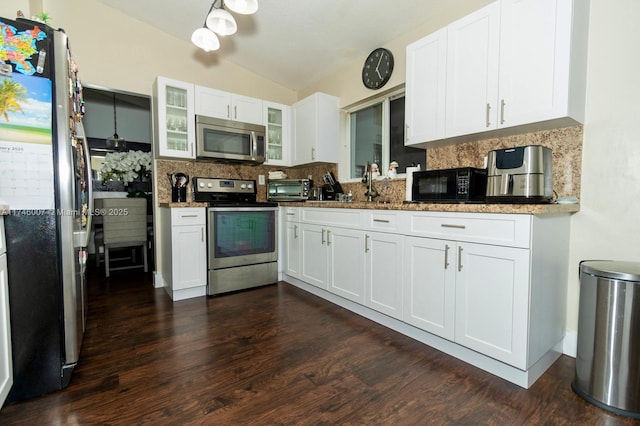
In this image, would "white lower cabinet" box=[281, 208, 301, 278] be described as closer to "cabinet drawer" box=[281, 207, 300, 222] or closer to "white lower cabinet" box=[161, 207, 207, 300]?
"cabinet drawer" box=[281, 207, 300, 222]

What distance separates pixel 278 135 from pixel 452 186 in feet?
8.34

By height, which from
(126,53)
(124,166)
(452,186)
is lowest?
(452,186)

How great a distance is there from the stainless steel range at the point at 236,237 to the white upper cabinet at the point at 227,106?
750 mm

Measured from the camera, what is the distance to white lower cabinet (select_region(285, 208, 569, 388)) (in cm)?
159

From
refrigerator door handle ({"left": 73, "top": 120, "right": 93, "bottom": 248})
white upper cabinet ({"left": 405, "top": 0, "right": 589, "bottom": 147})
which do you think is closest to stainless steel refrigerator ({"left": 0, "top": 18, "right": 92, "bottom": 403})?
refrigerator door handle ({"left": 73, "top": 120, "right": 93, "bottom": 248})

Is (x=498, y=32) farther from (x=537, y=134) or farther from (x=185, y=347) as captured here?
(x=185, y=347)

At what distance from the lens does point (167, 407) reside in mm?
1452

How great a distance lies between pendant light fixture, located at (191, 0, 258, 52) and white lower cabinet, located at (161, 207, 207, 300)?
1.53m

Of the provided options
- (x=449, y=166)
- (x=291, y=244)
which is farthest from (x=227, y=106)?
(x=449, y=166)

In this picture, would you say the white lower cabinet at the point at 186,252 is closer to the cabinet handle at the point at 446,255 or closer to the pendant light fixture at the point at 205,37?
the pendant light fixture at the point at 205,37

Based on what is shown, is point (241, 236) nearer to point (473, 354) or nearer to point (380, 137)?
point (380, 137)

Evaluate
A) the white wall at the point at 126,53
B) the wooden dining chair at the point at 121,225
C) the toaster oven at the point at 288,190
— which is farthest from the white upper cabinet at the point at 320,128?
A: the wooden dining chair at the point at 121,225

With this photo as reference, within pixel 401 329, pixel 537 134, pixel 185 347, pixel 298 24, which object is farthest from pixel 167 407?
pixel 298 24

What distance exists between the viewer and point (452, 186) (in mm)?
2078
